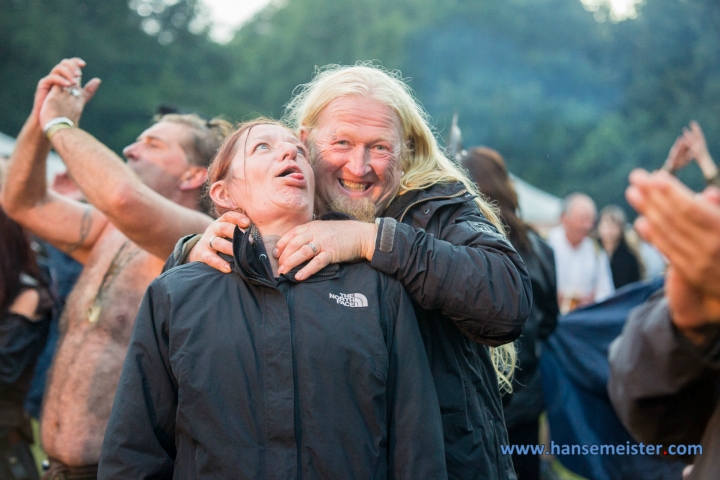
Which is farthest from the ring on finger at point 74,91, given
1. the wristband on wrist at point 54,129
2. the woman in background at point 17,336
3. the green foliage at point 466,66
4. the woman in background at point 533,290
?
the green foliage at point 466,66

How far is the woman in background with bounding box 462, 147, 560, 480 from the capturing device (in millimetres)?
4367

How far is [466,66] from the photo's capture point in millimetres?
36656

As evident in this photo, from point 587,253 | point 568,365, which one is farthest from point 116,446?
point 587,253

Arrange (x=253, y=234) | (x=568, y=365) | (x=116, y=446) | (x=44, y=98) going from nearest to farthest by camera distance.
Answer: (x=116, y=446) → (x=253, y=234) → (x=44, y=98) → (x=568, y=365)

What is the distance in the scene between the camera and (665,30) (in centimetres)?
3303

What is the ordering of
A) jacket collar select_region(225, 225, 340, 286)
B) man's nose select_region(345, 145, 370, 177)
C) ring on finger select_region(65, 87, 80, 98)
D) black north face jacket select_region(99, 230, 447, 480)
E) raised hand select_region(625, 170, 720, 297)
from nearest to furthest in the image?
raised hand select_region(625, 170, 720, 297)
black north face jacket select_region(99, 230, 447, 480)
jacket collar select_region(225, 225, 340, 286)
man's nose select_region(345, 145, 370, 177)
ring on finger select_region(65, 87, 80, 98)

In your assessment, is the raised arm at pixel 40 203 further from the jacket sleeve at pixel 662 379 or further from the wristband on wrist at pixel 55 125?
the jacket sleeve at pixel 662 379

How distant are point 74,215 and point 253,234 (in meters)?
1.89

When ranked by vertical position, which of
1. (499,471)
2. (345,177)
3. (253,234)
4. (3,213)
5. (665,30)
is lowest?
(499,471)

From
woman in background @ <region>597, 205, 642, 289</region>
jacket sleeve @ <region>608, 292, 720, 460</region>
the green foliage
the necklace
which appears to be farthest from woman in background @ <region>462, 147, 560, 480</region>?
the green foliage

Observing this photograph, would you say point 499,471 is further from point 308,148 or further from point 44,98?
point 44,98

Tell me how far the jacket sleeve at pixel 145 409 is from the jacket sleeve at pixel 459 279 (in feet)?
2.38

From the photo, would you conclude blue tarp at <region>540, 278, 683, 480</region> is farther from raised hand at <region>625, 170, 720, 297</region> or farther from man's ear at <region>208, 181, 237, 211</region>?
raised hand at <region>625, 170, 720, 297</region>

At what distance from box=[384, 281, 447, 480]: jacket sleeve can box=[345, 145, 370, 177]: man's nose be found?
616mm
